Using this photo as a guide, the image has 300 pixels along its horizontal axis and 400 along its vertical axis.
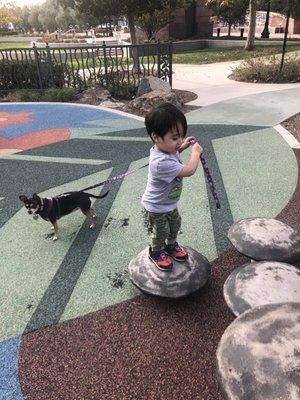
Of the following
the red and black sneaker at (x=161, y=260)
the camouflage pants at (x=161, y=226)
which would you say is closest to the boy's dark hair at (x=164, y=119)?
the camouflage pants at (x=161, y=226)

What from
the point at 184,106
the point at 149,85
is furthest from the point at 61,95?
the point at 184,106

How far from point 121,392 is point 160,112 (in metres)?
1.97

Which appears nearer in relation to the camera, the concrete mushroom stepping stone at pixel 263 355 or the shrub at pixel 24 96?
the concrete mushroom stepping stone at pixel 263 355

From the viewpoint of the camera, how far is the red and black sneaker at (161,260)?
340 centimetres

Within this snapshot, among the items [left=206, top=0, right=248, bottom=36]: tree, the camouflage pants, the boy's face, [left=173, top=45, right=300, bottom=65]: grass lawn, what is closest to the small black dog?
the camouflage pants

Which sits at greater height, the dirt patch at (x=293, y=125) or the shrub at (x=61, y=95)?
the shrub at (x=61, y=95)

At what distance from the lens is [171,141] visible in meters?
2.78

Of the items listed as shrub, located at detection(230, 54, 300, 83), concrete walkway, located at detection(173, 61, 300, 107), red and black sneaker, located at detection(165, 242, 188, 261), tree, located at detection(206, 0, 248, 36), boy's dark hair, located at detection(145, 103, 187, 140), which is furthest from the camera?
tree, located at detection(206, 0, 248, 36)

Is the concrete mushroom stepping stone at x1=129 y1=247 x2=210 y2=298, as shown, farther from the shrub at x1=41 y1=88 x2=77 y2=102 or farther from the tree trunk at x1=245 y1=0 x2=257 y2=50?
the tree trunk at x1=245 y1=0 x2=257 y2=50

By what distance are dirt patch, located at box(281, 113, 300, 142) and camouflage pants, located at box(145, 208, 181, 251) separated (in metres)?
5.35

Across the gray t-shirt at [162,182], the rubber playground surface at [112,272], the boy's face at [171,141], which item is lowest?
the rubber playground surface at [112,272]

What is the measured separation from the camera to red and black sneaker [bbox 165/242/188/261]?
11.6 ft

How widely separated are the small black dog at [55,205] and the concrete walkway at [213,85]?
7617 millimetres

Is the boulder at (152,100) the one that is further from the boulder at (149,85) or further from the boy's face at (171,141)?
the boy's face at (171,141)
